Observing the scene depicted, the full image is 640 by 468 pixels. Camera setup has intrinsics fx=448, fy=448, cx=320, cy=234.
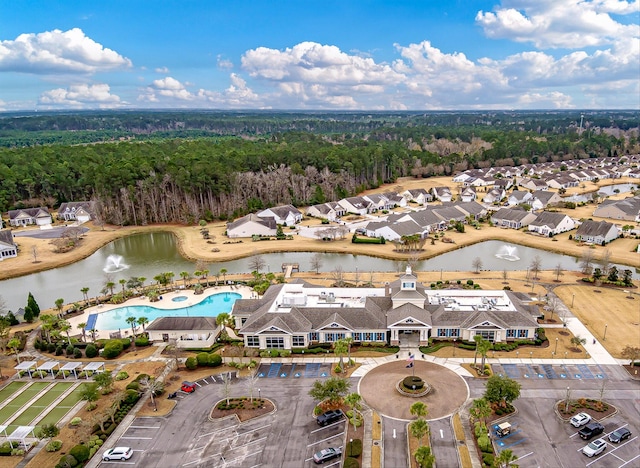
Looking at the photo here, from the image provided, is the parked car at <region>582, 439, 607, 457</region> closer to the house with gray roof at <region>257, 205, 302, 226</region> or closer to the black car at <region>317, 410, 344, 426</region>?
the black car at <region>317, 410, 344, 426</region>

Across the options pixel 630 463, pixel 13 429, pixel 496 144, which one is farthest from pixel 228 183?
pixel 496 144

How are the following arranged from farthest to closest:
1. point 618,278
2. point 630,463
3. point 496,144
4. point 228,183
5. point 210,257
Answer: point 496,144
point 228,183
point 210,257
point 618,278
point 630,463

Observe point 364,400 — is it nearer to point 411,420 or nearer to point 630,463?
point 411,420

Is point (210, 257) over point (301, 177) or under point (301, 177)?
under

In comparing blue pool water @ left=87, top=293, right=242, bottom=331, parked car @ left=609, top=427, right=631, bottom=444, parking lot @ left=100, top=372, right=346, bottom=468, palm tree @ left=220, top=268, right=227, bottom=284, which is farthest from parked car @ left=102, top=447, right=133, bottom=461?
parked car @ left=609, top=427, right=631, bottom=444

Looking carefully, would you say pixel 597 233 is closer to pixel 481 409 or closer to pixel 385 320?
pixel 385 320

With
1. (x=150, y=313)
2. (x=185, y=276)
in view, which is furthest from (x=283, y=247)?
(x=150, y=313)
